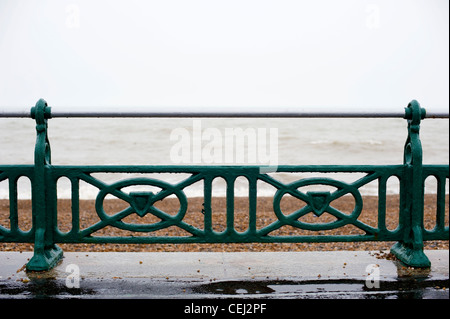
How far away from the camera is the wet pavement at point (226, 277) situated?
286cm

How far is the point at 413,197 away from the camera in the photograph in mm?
3291

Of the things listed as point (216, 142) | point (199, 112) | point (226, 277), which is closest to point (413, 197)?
point (226, 277)

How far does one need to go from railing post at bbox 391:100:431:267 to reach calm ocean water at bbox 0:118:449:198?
12100 millimetres

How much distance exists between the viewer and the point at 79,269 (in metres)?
3.29

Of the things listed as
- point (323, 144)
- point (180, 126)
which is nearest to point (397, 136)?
point (323, 144)

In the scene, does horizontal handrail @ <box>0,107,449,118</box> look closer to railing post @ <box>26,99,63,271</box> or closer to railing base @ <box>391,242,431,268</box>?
railing post @ <box>26,99,63,271</box>

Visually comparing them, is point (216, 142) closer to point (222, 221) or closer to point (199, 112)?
point (222, 221)

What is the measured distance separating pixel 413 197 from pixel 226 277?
138 cm

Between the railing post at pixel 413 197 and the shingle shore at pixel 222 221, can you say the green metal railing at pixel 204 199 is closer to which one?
the railing post at pixel 413 197

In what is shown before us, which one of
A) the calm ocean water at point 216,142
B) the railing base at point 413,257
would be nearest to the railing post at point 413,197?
the railing base at point 413,257

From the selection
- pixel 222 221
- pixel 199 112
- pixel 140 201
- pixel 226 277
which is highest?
pixel 199 112

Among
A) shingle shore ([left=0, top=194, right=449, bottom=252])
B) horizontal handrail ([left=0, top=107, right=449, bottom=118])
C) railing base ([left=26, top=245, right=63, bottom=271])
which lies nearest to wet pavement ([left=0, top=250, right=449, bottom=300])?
railing base ([left=26, top=245, right=63, bottom=271])

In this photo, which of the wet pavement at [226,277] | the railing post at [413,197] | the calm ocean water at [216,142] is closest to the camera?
the wet pavement at [226,277]
